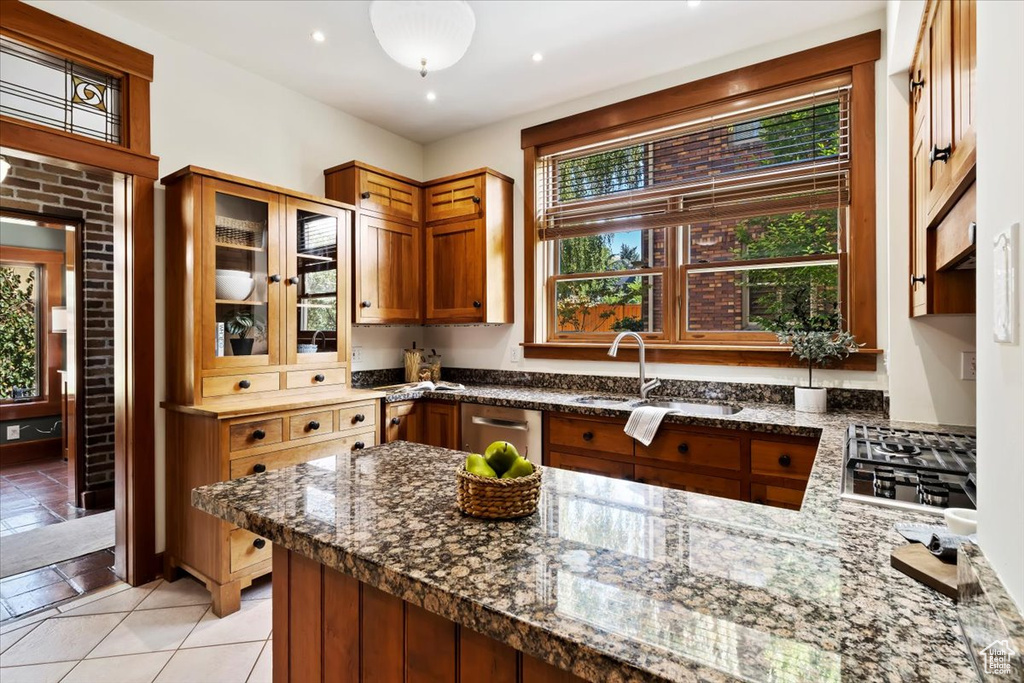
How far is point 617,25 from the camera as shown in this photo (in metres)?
2.76

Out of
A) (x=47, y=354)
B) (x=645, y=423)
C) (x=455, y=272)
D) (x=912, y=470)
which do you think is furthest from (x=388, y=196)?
(x=47, y=354)

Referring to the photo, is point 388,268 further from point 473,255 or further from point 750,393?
point 750,393

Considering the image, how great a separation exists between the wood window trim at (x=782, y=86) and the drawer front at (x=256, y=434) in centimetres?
182

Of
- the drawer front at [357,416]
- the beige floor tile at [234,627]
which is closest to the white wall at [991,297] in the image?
the beige floor tile at [234,627]

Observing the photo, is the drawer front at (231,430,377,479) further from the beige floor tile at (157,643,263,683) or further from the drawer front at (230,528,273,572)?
the beige floor tile at (157,643,263,683)

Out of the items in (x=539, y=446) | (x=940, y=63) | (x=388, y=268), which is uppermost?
(x=940, y=63)

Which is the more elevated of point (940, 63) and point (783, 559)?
point (940, 63)

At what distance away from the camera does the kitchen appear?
71cm

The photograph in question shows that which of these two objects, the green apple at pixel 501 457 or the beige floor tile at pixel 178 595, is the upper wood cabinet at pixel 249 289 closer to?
the beige floor tile at pixel 178 595

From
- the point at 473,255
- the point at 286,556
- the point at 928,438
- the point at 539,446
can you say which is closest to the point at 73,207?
the point at 473,255

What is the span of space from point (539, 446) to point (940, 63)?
7.71 ft

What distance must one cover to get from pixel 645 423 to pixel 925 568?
70.9 inches

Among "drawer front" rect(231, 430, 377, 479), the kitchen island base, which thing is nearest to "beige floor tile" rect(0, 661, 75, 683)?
"drawer front" rect(231, 430, 377, 479)

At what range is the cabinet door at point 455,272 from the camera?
373cm
